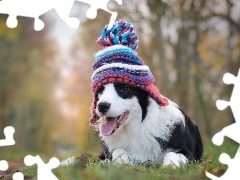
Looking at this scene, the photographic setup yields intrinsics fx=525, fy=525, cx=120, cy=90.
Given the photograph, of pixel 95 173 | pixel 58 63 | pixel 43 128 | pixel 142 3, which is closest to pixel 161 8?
pixel 142 3

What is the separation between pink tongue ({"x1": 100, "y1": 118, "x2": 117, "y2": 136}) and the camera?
4.74 m

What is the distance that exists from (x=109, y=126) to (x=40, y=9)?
1236 mm

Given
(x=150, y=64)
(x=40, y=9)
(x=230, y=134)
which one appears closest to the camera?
(x=230, y=134)

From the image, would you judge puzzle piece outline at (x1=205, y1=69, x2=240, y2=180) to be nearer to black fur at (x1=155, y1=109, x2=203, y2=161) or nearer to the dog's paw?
the dog's paw

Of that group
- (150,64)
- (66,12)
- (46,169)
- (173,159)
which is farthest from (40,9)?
(150,64)

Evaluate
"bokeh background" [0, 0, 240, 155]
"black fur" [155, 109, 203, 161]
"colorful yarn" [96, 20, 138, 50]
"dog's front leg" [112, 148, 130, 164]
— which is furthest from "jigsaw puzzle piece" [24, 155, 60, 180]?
"bokeh background" [0, 0, 240, 155]

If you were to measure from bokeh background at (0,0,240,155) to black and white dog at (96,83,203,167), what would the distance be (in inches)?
161

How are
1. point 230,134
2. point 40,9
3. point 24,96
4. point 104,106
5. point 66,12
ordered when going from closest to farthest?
point 230,134
point 66,12
point 40,9
point 104,106
point 24,96

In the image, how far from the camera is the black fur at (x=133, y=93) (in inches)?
185

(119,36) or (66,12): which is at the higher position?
(119,36)

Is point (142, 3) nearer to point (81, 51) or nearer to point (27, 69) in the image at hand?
point (27, 69)

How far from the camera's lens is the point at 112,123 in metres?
4.75

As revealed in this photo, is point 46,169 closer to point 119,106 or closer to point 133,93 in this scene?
point 119,106

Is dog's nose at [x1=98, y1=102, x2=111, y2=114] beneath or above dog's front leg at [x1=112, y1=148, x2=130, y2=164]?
above
